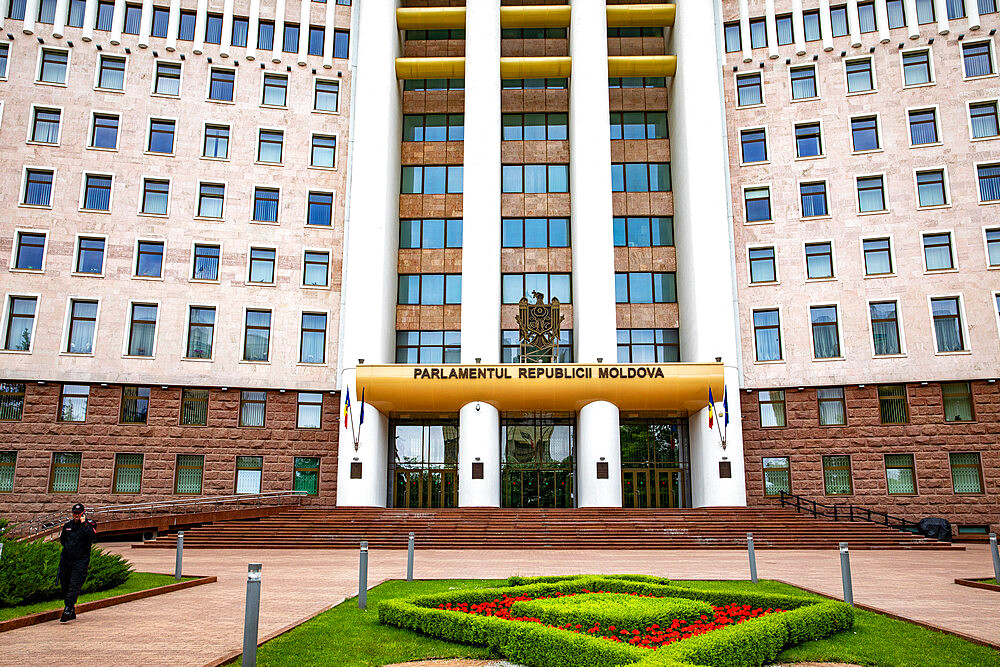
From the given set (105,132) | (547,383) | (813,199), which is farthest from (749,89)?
Result: (105,132)

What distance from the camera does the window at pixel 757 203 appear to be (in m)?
37.3

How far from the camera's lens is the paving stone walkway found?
29.5 feet

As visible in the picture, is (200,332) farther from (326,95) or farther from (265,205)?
(326,95)

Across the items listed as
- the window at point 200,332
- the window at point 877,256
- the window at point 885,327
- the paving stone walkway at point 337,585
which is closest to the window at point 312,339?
the window at point 200,332

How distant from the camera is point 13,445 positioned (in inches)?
1303

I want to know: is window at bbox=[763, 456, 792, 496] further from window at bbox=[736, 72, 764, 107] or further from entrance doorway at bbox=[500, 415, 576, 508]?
window at bbox=[736, 72, 764, 107]

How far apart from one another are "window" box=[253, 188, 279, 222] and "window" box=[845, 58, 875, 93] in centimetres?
2913

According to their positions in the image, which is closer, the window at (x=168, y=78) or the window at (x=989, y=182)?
the window at (x=989, y=182)

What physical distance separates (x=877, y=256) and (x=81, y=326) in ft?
123

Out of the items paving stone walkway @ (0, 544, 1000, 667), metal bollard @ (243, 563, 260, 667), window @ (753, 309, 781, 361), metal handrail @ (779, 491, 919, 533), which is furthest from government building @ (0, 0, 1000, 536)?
metal bollard @ (243, 563, 260, 667)

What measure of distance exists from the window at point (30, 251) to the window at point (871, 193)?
3890 cm

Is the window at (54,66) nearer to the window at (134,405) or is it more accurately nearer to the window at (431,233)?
the window at (134,405)

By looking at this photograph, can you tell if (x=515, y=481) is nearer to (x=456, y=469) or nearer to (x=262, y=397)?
(x=456, y=469)

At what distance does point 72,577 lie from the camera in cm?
1089
